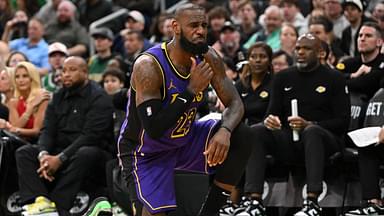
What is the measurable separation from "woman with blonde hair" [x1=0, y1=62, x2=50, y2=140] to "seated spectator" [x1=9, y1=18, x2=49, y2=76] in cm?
227

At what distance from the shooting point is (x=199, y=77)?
22.4 ft

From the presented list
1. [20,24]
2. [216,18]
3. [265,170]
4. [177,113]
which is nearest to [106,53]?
[216,18]

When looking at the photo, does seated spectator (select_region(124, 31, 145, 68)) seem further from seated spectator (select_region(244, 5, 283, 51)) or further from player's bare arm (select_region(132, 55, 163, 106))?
player's bare arm (select_region(132, 55, 163, 106))

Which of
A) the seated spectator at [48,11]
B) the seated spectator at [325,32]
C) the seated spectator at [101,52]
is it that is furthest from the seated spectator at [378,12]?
the seated spectator at [48,11]

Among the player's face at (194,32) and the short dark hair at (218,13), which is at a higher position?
the short dark hair at (218,13)

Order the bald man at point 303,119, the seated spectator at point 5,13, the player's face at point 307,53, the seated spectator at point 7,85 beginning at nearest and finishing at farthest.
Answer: the bald man at point 303,119
the player's face at point 307,53
the seated spectator at point 7,85
the seated spectator at point 5,13

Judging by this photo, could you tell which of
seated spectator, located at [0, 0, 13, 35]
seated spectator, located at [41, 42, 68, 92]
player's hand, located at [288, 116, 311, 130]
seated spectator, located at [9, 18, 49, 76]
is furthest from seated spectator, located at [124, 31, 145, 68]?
player's hand, located at [288, 116, 311, 130]

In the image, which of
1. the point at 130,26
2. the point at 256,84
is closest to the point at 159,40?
the point at 130,26

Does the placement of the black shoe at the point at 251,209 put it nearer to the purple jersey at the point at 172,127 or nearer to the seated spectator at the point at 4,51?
the purple jersey at the point at 172,127

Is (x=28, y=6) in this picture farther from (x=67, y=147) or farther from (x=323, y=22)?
(x=323, y=22)

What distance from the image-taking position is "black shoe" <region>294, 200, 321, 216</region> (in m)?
8.62

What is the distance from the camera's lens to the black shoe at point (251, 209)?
8961 millimetres

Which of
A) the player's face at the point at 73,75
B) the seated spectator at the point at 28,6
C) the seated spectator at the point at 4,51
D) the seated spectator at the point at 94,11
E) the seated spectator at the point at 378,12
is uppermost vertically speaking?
the seated spectator at the point at 28,6

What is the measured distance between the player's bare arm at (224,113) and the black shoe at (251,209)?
6.69 ft
